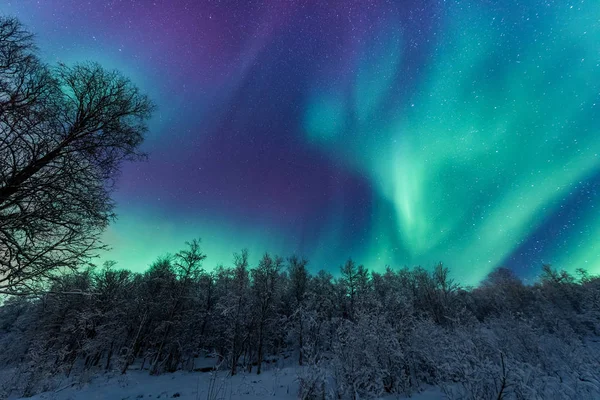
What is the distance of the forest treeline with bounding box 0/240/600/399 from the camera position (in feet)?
24.9

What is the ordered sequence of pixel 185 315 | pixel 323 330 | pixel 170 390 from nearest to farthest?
pixel 170 390 < pixel 323 330 < pixel 185 315

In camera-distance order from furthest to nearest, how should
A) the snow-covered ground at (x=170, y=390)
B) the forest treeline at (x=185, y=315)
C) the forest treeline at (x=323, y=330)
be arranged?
1. the snow-covered ground at (x=170, y=390)
2. the forest treeline at (x=323, y=330)
3. the forest treeline at (x=185, y=315)

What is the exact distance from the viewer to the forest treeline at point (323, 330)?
7.58m

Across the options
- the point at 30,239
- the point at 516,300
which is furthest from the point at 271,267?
the point at 516,300

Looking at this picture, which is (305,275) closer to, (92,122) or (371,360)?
(371,360)

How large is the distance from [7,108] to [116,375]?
24557 millimetres

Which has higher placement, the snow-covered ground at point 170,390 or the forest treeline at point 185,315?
the forest treeline at point 185,315

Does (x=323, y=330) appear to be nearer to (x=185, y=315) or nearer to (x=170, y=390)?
(x=170, y=390)

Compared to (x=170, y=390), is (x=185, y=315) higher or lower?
higher

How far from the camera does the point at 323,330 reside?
1888 cm

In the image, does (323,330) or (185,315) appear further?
(185,315)

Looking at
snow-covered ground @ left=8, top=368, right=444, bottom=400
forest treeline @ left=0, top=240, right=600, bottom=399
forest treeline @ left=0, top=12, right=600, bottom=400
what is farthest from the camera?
snow-covered ground @ left=8, top=368, right=444, bottom=400

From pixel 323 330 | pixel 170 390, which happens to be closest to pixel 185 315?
pixel 170 390

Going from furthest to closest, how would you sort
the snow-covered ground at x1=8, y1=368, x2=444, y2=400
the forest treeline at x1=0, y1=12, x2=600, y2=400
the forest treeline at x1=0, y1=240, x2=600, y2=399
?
the snow-covered ground at x1=8, y1=368, x2=444, y2=400 → the forest treeline at x1=0, y1=240, x2=600, y2=399 → the forest treeline at x1=0, y1=12, x2=600, y2=400
